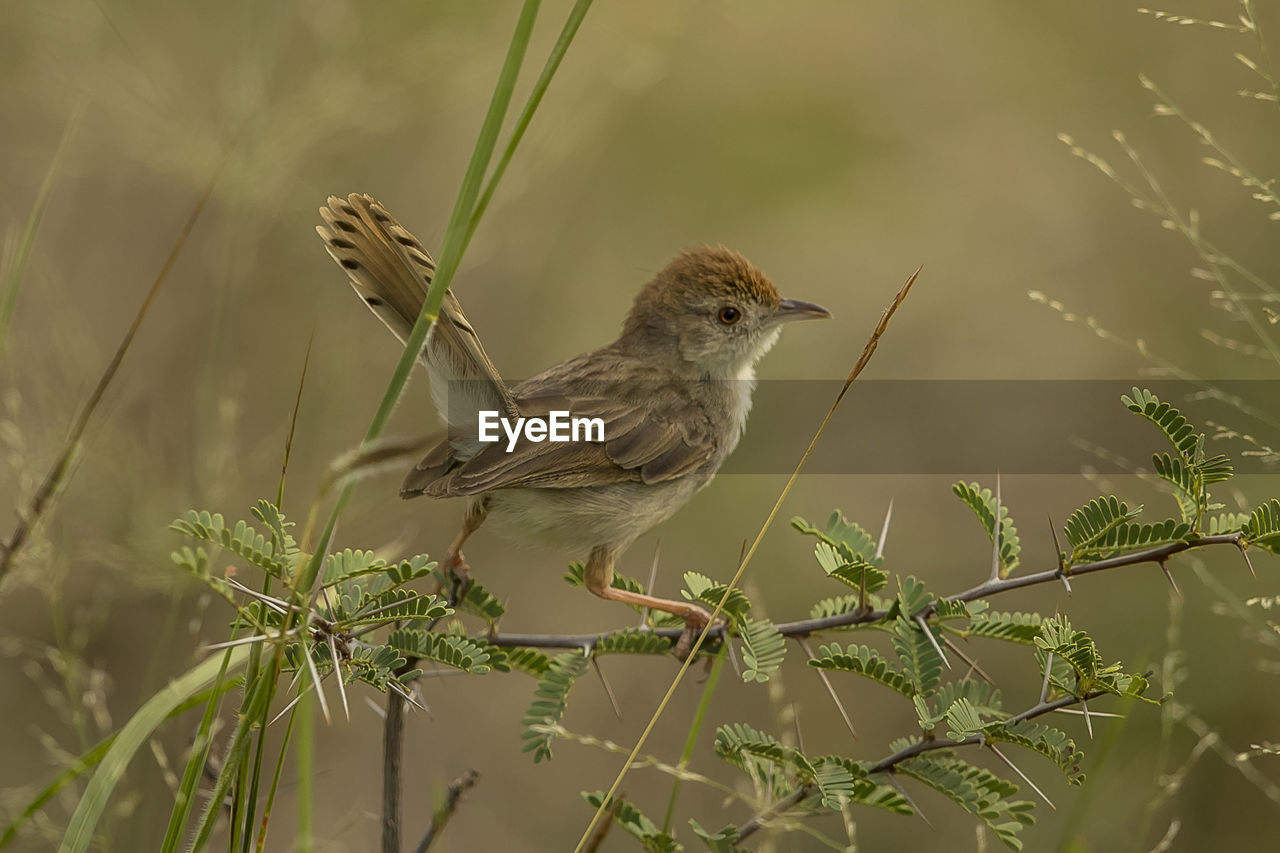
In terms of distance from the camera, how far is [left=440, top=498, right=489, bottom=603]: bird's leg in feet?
11.1

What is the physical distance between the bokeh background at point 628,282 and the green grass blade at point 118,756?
2551 millimetres

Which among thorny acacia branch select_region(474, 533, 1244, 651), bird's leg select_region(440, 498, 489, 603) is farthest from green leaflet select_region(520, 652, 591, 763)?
bird's leg select_region(440, 498, 489, 603)

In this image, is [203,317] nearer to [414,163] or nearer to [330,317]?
[330,317]

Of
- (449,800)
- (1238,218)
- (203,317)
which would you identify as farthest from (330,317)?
(1238,218)

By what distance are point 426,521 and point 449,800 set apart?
4.66m

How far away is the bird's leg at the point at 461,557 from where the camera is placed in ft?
11.1

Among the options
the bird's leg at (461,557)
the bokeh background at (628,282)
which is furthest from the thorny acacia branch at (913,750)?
the bokeh background at (628,282)

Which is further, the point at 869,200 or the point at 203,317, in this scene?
the point at 869,200

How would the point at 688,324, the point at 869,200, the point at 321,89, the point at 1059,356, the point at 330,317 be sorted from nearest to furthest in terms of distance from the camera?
Result: the point at 688,324, the point at 321,89, the point at 330,317, the point at 1059,356, the point at 869,200

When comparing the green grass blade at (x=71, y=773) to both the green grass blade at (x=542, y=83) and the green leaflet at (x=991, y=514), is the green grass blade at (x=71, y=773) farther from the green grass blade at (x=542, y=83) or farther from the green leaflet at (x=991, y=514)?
the green leaflet at (x=991, y=514)

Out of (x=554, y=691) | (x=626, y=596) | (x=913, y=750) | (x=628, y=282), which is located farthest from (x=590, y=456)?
(x=628, y=282)

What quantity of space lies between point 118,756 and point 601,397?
2600 millimetres

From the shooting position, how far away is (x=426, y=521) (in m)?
6.84

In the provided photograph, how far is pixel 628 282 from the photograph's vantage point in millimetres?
8008
